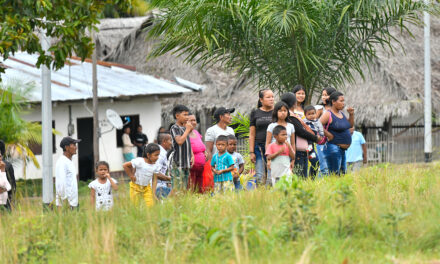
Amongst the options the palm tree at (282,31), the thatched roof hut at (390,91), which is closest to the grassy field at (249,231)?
the palm tree at (282,31)

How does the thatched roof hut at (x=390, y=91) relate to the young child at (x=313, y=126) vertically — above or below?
above

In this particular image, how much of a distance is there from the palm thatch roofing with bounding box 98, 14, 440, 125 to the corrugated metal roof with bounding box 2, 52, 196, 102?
55.4 inches

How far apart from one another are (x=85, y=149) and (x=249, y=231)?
1999cm

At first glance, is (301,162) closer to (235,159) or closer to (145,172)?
(235,159)

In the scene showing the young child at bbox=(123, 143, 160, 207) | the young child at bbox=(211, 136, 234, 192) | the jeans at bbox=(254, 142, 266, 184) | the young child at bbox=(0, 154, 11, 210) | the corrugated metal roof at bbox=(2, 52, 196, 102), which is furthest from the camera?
the corrugated metal roof at bbox=(2, 52, 196, 102)

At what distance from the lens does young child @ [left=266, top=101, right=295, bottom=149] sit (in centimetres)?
1033

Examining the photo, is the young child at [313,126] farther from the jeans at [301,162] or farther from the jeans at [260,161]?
the jeans at [260,161]

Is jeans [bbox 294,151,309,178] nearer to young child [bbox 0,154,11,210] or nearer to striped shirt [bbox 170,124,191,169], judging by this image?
striped shirt [bbox 170,124,191,169]

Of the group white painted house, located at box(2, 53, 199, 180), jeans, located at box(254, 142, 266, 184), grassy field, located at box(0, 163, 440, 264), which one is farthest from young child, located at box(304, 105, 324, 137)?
white painted house, located at box(2, 53, 199, 180)

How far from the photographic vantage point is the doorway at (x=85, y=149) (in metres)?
25.4

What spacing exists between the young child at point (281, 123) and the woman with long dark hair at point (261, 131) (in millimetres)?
547

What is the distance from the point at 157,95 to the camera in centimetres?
2655

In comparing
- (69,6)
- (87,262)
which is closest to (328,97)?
(69,6)

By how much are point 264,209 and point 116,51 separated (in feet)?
85.3
